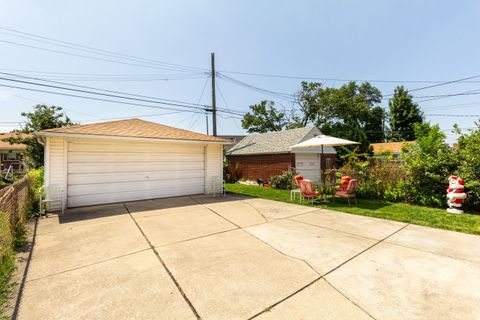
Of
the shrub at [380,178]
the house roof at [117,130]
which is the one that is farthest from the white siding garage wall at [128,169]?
the shrub at [380,178]

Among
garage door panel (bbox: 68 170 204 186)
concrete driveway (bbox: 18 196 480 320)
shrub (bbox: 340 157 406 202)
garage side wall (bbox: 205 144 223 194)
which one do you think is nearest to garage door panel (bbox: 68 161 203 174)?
garage door panel (bbox: 68 170 204 186)

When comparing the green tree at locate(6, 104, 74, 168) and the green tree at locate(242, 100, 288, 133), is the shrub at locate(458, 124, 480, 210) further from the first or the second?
the green tree at locate(242, 100, 288, 133)

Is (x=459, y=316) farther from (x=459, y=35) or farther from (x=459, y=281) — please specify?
(x=459, y=35)

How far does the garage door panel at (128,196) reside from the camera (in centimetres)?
779

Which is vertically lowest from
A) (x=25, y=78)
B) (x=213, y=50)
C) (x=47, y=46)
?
(x=25, y=78)

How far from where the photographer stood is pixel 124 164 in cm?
857

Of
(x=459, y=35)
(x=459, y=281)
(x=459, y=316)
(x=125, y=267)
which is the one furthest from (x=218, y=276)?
(x=459, y=35)

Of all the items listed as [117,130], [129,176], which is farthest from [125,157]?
[117,130]

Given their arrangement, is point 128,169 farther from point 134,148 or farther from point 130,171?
point 134,148

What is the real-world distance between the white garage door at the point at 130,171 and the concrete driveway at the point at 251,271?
92.0 inches

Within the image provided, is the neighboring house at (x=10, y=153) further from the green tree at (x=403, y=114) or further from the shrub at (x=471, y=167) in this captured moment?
the green tree at (x=403, y=114)

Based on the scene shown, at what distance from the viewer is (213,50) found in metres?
15.4

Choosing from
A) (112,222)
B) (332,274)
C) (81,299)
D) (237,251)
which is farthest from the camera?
(112,222)

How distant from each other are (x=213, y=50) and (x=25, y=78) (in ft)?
35.5
